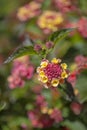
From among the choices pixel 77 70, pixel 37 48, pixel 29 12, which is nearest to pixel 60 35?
pixel 37 48

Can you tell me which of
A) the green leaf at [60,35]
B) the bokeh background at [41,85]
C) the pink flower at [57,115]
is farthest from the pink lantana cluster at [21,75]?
the green leaf at [60,35]

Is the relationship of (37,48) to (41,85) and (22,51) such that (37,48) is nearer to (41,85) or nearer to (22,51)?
(22,51)

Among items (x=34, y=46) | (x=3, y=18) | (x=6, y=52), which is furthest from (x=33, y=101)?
(x=3, y=18)

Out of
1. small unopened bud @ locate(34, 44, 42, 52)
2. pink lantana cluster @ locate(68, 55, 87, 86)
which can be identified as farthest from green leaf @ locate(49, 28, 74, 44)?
pink lantana cluster @ locate(68, 55, 87, 86)

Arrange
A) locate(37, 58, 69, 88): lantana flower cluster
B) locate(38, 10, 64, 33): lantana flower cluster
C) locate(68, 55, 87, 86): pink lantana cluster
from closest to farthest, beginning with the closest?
locate(37, 58, 69, 88): lantana flower cluster
locate(68, 55, 87, 86): pink lantana cluster
locate(38, 10, 64, 33): lantana flower cluster

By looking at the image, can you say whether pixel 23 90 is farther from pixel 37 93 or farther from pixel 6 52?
pixel 6 52

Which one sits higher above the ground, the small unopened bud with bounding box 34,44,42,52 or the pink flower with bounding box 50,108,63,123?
the small unopened bud with bounding box 34,44,42,52

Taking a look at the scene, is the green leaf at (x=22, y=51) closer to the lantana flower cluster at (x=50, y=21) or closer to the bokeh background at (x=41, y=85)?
the bokeh background at (x=41, y=85)

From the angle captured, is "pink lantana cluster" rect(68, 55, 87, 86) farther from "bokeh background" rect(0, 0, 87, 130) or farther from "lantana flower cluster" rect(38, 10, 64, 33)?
"lantana flower cluster" rect(38, 10, 64, 33)
